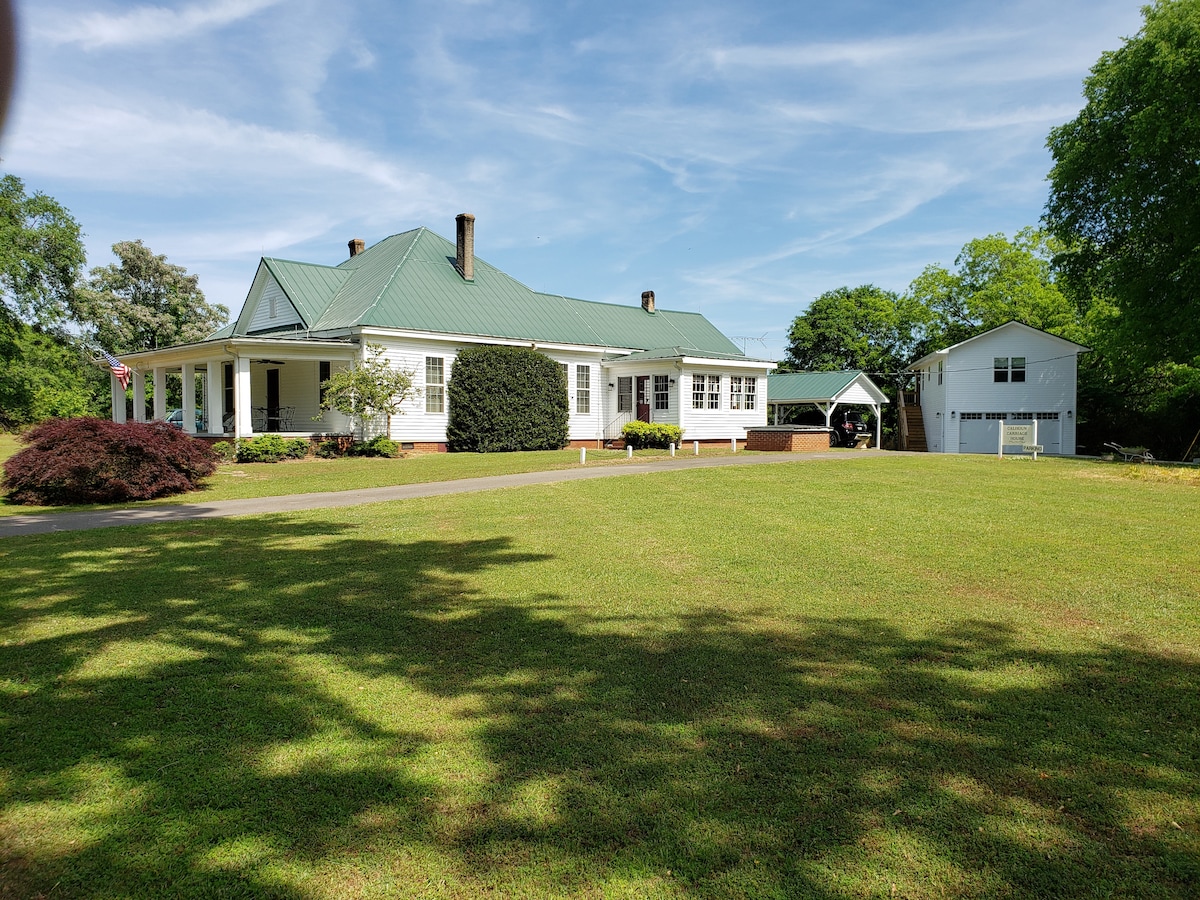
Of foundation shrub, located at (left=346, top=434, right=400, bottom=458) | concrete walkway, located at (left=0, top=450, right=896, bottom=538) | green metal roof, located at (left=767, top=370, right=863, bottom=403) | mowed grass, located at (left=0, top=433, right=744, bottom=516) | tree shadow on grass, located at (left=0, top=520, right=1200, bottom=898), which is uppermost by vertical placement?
green metal roof, located at (left=767, top=370, right=863, bottom=403)

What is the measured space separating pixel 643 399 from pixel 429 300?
9863 mm

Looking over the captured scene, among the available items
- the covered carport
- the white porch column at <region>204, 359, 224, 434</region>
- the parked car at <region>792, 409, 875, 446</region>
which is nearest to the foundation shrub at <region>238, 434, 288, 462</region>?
the white porch column at <region>204, 359, 224, 434</region>

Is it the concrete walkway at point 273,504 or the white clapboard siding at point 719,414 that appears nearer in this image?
the concrete walkway at point 273,504

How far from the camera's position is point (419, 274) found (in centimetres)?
3003

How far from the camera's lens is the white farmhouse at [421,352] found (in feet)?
86.6

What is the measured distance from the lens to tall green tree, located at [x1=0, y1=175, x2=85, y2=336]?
156 ft

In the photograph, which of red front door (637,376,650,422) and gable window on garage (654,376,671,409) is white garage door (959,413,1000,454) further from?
red front door (637,376,650,422)

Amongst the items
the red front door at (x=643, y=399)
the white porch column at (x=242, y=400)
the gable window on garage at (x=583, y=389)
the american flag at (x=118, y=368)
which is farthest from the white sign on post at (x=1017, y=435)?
the american flag at (x=118, y=368)

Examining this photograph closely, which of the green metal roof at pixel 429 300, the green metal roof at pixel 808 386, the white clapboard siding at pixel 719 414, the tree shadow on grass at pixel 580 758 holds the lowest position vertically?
the tree shadow on grass at pixel 580 758

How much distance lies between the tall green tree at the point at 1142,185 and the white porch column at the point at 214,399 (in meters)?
32.6

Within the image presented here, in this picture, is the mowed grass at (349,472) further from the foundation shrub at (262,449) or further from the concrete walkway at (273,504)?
the concrete walkway at (273,504)

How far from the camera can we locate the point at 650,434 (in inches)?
1171

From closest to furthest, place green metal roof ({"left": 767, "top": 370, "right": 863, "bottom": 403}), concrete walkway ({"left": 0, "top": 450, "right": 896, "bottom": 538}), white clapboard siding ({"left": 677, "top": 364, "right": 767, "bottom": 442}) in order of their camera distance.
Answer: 1. concrete walkway ({"left": 0, "top": 450, "right": 896, "bottom": 538})
2. white clapboard siding ({"left": 677, "top": 364, "right": 767, "bottom": 442})
3. green metal roof ({"left": 767, "top": 370, "right": 863, "bottom": 403})

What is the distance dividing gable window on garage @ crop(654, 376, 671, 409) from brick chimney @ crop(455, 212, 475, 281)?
29.4ft
